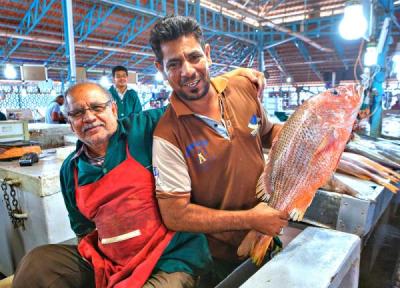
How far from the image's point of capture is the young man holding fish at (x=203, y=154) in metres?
1.28

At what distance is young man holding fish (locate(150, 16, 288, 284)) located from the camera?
128 cm

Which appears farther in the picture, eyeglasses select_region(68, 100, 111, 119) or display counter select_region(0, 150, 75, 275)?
display counter select_region(0, 150, 75, 275)

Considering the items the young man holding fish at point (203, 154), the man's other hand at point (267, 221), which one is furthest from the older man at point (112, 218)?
the man's other hand at point (267, 221)

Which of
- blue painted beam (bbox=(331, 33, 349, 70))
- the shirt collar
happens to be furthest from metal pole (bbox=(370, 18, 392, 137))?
blue painted beam (bbox=(331, 33, 349, 70))

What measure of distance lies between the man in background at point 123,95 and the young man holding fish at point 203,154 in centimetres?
289

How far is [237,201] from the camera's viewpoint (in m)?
1.43

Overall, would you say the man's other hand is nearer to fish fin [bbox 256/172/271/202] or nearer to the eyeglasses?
fish fin [bbox 256/172/271/202]

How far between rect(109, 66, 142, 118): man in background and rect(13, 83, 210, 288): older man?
2.70 meters

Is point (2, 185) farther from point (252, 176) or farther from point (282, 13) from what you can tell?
point (282, 13)

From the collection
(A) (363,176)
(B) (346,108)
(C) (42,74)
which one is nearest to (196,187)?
(B) (346,108)

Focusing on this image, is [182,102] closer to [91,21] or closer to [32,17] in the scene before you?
[32,17]

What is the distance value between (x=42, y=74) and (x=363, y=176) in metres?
6.81

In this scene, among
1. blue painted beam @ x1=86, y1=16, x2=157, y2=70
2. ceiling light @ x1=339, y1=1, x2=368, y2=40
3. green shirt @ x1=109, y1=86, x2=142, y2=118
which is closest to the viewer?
ceiling light @ x1=339, y1=1, x2=368, y2=40

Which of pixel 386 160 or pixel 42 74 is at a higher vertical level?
pixel 42 74
